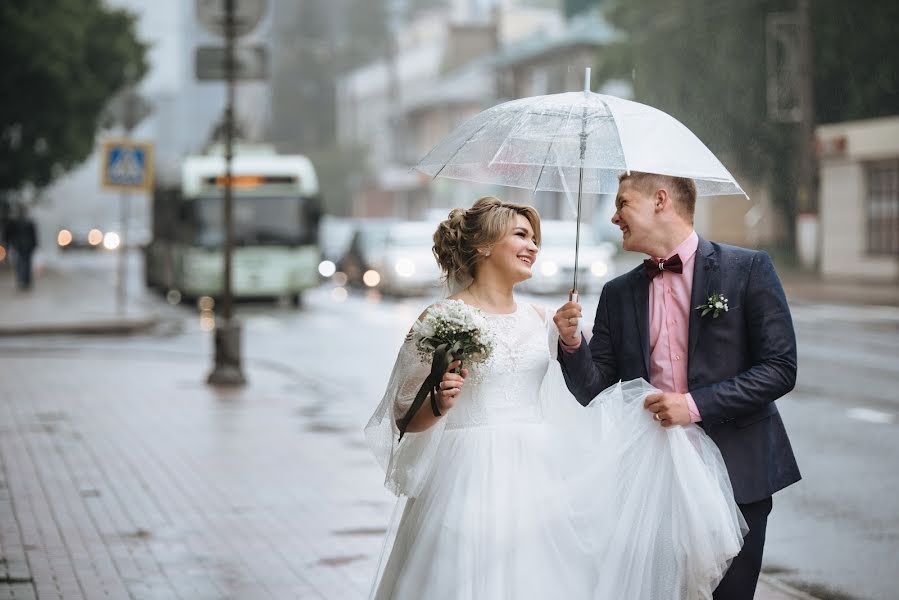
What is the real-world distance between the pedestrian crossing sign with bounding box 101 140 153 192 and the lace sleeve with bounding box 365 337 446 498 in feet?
61.8

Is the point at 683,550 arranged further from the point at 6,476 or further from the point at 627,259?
the point at 627,259

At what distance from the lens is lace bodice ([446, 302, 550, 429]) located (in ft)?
15.0

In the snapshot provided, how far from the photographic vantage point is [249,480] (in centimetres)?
919

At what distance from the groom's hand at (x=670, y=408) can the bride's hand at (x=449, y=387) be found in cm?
58

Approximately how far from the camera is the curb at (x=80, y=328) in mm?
21562

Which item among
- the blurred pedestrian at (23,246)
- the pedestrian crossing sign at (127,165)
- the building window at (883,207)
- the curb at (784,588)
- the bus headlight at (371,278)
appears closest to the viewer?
the curb at (784,588)

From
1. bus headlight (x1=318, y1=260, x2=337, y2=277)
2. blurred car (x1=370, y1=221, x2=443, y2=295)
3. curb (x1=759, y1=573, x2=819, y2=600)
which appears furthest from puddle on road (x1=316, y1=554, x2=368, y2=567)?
bus headlight (x1=318, y1=260, x2=337, y2=277)

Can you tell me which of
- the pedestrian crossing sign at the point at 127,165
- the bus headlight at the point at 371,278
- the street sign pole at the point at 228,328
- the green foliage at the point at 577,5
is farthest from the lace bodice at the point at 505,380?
the green foliage at the point at 577,5

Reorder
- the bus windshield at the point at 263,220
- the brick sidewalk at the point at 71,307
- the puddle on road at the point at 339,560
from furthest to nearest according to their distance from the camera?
the bus windshield at the point at 263,220 < the brick sidewalk at the point at 71,307 < the puddle on road at the point at 339,560

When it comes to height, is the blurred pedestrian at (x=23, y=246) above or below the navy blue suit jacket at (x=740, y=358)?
below

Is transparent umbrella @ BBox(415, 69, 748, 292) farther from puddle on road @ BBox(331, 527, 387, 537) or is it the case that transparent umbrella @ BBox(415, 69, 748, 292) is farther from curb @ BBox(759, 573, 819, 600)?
puddle on road @ BBox(331, 527, 387, 537)

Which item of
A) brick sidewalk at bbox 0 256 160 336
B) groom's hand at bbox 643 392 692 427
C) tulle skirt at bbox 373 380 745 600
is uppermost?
groom's hand at bbox 643 392 692 427

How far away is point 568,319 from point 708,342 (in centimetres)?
43

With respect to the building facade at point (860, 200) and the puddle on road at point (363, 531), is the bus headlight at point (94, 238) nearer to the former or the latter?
the building facade at point (860, 200)
